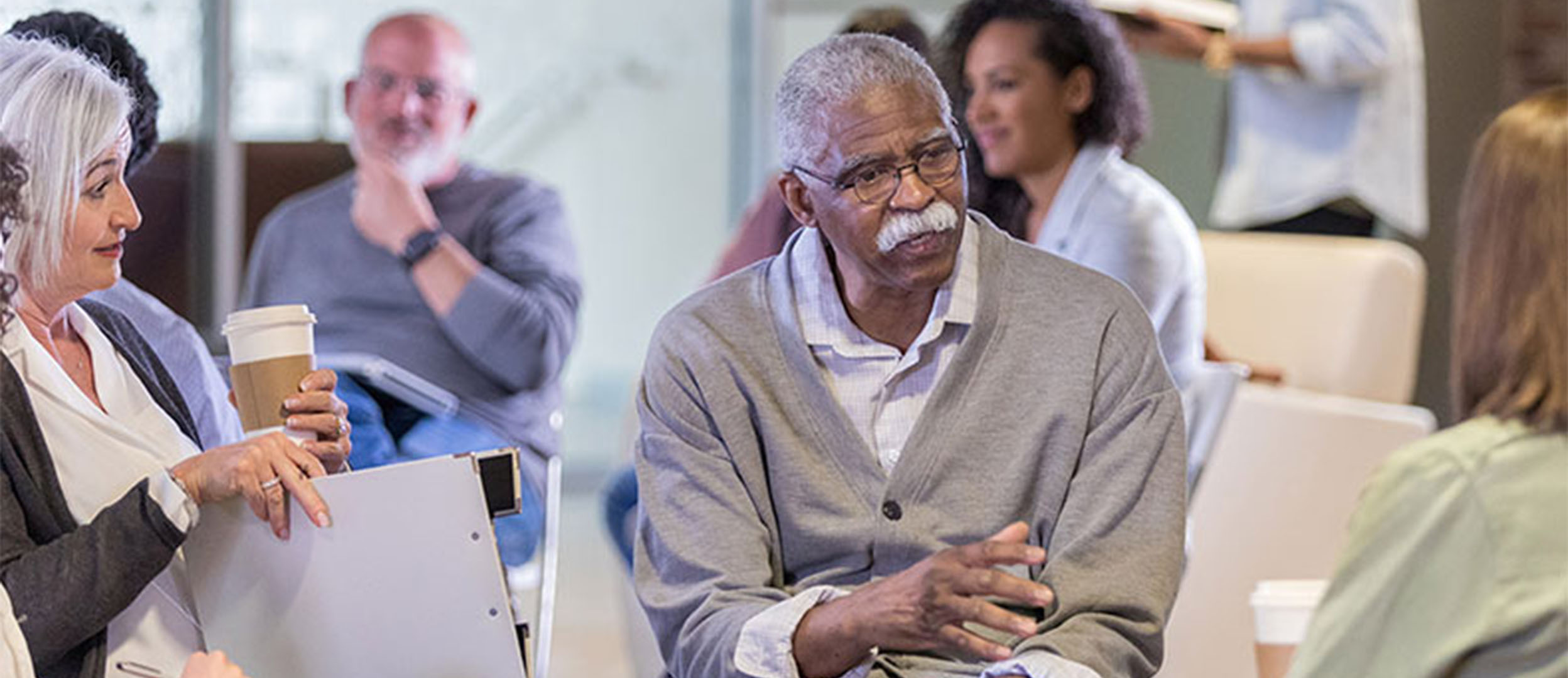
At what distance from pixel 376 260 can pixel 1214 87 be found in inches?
99.7

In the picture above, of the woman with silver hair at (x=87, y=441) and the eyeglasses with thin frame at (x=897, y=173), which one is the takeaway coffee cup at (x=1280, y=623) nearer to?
the eyeglasses with thin frame at (x=897, y=173)

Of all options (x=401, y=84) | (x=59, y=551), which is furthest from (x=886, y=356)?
(x=401, y=84)

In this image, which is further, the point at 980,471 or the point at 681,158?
the point at 681,158

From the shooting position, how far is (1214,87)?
5094 mm

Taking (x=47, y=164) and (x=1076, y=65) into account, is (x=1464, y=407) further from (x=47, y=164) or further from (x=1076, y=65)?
(x=1076, y=65)

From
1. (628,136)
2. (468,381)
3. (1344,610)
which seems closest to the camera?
(1344,610)

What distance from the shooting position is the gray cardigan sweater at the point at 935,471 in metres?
1.94

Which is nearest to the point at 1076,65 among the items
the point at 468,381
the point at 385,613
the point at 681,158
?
the point at 468,381

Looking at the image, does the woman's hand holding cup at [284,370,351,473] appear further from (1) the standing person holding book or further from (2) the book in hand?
(1) the standing person holding book

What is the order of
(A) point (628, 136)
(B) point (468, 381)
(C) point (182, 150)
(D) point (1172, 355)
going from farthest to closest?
(A) point (628, 136)
(C) point (182, 150)
(B) point (468, 381)
(D) point (1172, 355)

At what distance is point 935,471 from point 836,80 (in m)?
0.43

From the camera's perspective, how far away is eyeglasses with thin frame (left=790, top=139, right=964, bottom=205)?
201 centimetres

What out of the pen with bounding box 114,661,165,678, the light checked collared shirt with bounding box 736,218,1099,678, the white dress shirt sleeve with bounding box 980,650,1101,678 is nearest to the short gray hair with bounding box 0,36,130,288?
the pen with bounding box 114,661,165,678

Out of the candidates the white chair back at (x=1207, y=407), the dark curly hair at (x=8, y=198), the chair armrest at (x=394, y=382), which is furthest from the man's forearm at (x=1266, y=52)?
the dark curly hair at (x=8, y=198)
